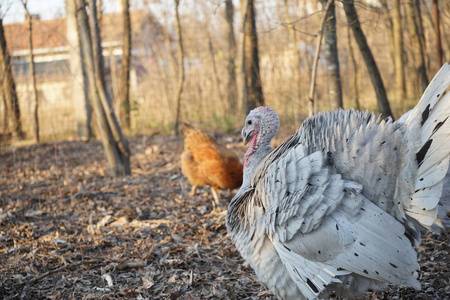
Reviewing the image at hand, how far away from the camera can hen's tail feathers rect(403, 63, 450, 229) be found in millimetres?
2840

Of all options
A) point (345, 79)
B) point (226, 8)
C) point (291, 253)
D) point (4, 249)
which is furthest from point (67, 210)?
point (345, 79)

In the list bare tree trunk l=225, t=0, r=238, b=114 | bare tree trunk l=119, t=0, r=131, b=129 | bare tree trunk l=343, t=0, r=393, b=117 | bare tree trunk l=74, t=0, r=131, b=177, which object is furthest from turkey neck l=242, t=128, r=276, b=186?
bare tree trunk l=225, t=0, r=238, b=114

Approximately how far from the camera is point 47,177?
957 cm

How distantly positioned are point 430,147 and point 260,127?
4.63ft

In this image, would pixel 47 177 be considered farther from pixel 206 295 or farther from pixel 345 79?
Answer: pixel 345 79

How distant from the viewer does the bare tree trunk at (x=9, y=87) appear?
11914 millimetres

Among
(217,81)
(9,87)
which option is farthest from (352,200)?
(217,81)

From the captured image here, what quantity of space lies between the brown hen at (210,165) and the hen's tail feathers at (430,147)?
431 cm

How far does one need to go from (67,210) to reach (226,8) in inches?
477

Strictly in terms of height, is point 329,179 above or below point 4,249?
above

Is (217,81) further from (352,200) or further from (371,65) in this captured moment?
(352,200)

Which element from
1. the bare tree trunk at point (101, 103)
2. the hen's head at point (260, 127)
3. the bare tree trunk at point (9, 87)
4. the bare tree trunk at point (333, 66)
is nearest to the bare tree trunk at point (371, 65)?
the bare tree trunk at point (333, 66)

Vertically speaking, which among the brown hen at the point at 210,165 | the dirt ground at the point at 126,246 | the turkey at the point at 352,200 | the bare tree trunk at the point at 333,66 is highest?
the bare tree trunk at the point at 333,66

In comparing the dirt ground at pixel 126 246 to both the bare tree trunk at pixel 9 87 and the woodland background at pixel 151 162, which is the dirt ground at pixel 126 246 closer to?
the woodland background at pixel 151 162
